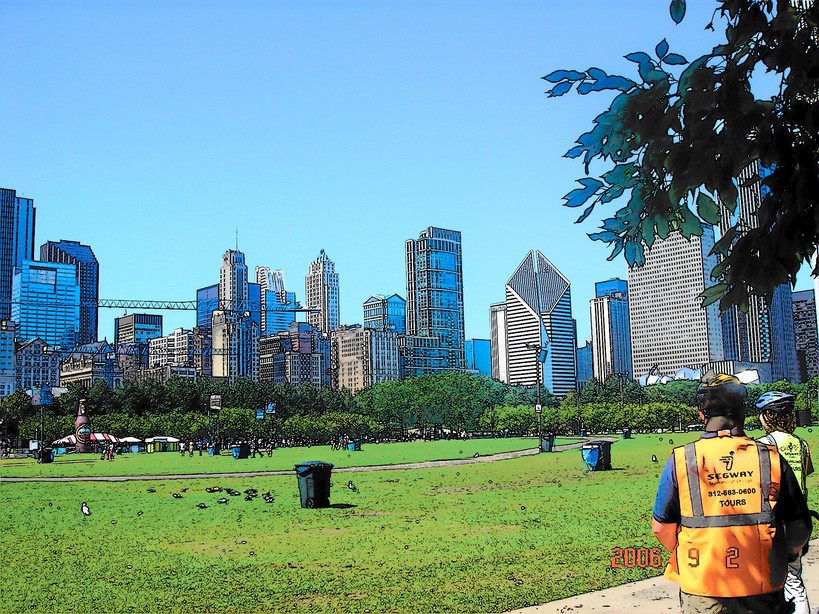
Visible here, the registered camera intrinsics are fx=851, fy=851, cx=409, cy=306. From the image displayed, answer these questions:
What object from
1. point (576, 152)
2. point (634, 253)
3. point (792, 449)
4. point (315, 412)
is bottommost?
point (792, 449)

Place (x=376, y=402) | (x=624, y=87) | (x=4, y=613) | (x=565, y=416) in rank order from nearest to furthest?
(x=624, y=87)
(x=4, y=613)
(x=565, y=416)
(x=376, y=402)

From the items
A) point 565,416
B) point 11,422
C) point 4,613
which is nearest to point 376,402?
point 565,416

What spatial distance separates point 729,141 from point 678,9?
95 cm

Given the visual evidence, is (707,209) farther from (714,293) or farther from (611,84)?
(611,84)

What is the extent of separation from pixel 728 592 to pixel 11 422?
114542 mm

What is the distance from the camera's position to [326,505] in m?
21.3

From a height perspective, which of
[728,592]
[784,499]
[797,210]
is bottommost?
[728,592]

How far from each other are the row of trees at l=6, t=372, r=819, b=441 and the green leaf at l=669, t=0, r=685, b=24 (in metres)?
90.6

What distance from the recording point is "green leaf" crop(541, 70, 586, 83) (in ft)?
15.3

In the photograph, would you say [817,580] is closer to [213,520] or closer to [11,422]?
[213,520]

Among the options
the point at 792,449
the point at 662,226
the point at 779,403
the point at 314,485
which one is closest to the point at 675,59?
the point at 662,226

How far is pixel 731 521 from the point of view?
4.69 metres

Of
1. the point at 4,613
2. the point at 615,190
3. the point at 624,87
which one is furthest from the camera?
the point at 4,613
